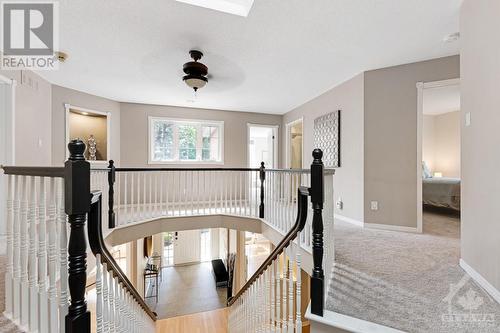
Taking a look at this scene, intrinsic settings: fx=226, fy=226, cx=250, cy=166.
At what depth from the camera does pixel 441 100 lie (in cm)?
534

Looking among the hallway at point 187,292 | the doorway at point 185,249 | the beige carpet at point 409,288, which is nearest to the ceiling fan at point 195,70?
the beige carpet at point 409,288

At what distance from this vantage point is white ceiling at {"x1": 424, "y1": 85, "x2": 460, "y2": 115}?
465 centimetres

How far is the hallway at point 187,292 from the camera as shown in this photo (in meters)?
6.00

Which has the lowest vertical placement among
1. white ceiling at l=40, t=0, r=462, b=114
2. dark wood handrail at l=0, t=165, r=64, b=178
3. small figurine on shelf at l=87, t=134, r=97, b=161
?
dark wood handrail at l=0, t=165, r=64, b=178

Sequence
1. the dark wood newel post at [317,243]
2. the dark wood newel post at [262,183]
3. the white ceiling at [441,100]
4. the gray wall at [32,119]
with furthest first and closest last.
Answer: the white ceiling at [441,100]
the dark wood newel post at [262,183]
the gray wall at [32,119]
the dark wood newel post at [317,243]

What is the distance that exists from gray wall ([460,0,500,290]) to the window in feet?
15.6

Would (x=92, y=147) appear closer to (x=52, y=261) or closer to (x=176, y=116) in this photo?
(x=176, y=116)

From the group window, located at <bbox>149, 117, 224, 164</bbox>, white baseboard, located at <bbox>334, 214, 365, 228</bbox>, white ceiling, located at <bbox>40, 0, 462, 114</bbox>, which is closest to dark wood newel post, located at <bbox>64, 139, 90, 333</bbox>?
white ceiling, located at <bbox>40, 0, 462, 114</bbox>

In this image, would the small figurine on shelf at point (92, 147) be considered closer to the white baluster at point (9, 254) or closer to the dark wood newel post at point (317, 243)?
the white baluster at point (9, 254)

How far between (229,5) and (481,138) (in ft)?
8.18

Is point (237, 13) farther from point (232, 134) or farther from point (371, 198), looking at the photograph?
point (232, 134)

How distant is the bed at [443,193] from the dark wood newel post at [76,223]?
571cm

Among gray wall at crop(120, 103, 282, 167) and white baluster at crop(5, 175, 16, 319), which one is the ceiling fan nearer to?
white baluster at crop(5, 175, 16, 319)

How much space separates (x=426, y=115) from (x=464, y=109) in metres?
5.74
